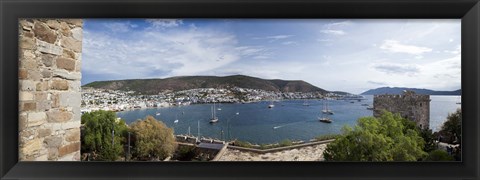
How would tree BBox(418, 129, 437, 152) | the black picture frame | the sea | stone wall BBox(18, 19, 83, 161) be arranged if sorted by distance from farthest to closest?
the sea → tree BBox(418, 129, 437, 152) → stone wall BBox(18, 19, 83, 161) → the black picture frame

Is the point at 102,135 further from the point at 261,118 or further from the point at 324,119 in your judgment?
the point at 324,119

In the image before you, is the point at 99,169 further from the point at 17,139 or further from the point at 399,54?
the point at 399,54

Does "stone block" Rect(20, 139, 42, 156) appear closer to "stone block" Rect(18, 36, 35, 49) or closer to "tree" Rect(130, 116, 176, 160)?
"stone block" Rect(18, 36, 35, 49)

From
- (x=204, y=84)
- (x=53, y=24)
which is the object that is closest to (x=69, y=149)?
(x=53, y=24)

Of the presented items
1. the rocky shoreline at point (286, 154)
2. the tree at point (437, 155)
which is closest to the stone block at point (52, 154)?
the rocky shoreline at point (286, 154)

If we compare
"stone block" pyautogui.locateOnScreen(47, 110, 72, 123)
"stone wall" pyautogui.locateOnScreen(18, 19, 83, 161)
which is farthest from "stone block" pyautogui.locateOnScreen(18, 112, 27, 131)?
"stone block" pyautogui.locateOnScreen(47, 110, 72, 123)
